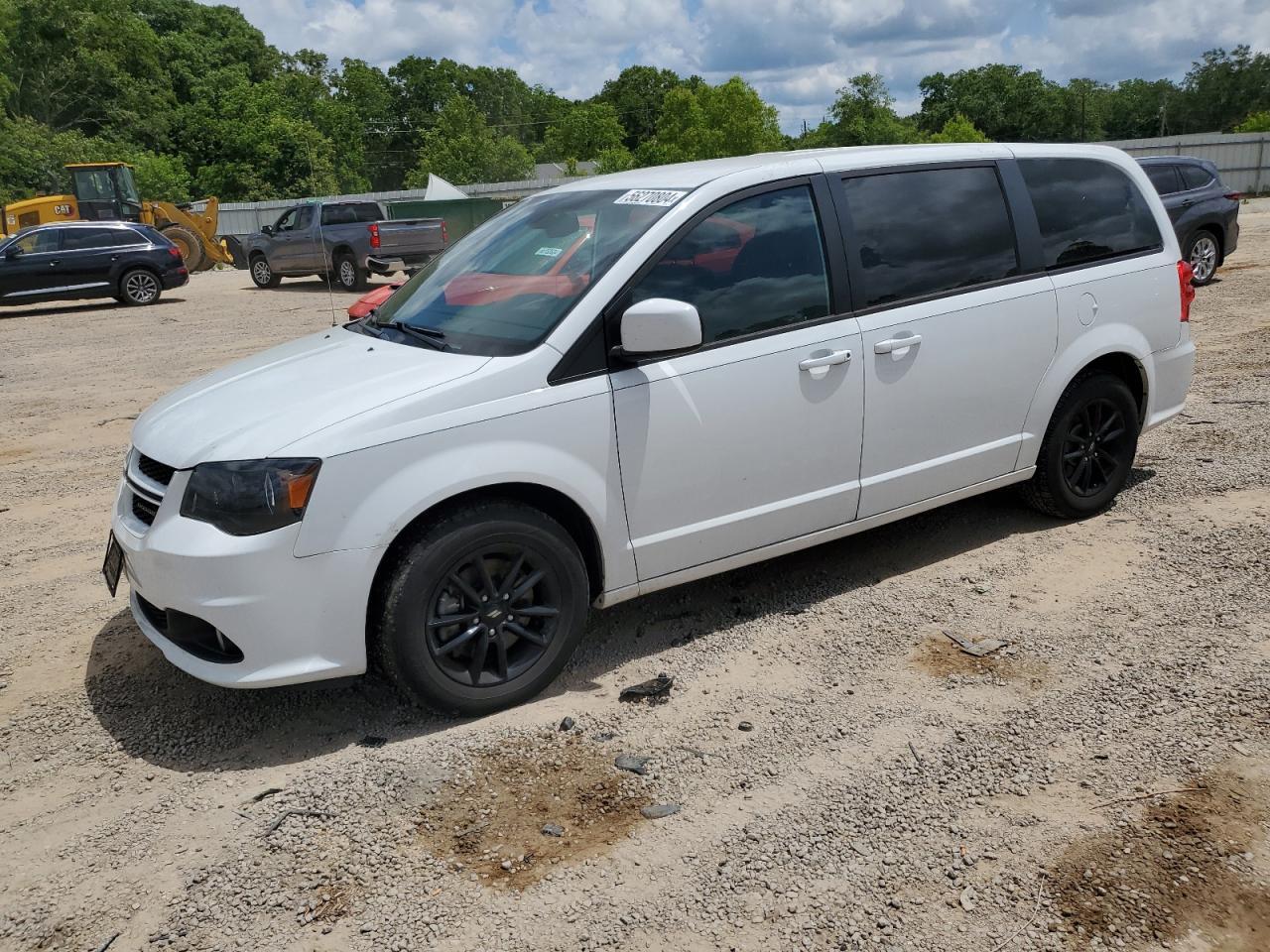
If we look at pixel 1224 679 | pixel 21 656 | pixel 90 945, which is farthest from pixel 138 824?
pixel 1224 679

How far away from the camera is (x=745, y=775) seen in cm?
353

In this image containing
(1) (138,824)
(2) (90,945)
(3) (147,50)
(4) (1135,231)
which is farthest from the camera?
(3) (147,50)

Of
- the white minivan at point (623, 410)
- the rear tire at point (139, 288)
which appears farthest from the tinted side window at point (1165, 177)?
the rear tire at point (139, 288)

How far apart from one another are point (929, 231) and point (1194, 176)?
37.6 ft

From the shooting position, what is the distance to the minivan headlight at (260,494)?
137 inches

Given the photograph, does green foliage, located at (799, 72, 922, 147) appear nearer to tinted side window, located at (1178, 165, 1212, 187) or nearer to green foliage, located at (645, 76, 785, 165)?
green foliage, located at (645, 76, 785, 165)

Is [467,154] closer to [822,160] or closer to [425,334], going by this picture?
[822,160]

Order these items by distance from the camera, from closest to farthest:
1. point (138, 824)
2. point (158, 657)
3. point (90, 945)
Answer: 1. point (90, 945)
2. point (138, 824)
3. point (158, 657)

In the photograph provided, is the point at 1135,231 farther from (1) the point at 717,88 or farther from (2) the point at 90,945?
(1) the point at 717,88

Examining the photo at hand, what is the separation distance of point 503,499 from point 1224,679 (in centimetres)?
275

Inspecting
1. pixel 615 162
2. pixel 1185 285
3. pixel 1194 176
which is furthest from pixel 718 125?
pixel 1185 285

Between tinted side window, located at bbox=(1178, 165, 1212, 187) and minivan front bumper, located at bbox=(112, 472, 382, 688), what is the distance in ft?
45.6

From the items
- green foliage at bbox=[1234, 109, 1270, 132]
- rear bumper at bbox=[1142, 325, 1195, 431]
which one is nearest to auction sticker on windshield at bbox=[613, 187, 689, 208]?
rear bumper at bbox=[1142, 325, 1195, 431]

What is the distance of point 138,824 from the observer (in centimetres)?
342
